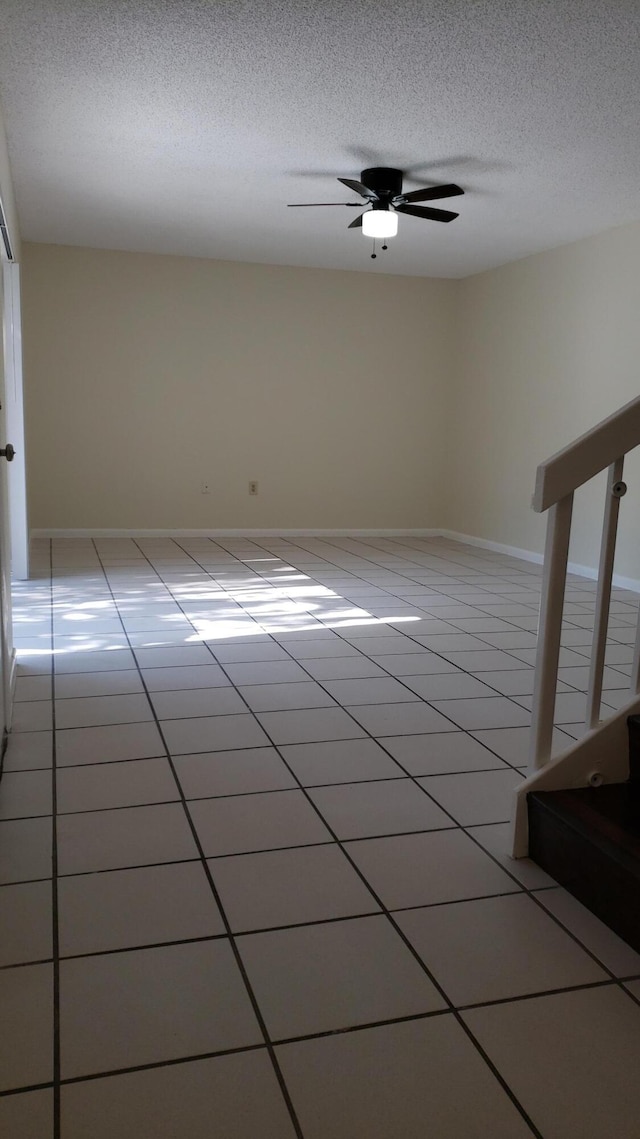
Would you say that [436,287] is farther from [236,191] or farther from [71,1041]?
[71,1041]

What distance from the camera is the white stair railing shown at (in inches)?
69.7

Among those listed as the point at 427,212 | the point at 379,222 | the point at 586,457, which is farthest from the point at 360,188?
the point at 586,457

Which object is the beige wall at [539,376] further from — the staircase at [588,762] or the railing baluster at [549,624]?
the railing baluster at [549,624]

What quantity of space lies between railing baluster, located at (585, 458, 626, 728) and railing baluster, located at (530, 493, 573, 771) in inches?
3.2

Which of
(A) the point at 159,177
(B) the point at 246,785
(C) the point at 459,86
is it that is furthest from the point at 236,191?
(B) the point at 246,785

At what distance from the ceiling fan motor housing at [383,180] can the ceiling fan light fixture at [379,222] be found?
107 mm

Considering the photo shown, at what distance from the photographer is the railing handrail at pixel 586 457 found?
1.76m

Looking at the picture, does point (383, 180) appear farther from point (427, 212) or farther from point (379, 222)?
point (427, 212)

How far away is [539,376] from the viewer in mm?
6332

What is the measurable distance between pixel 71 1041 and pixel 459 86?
3459mm

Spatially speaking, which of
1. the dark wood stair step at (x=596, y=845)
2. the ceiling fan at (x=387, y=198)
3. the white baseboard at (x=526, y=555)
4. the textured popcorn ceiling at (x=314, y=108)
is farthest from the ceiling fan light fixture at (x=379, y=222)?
the dark wood stair step at (x=596, y=845)

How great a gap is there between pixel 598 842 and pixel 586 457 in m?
0.80

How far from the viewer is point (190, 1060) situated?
1.30 meters

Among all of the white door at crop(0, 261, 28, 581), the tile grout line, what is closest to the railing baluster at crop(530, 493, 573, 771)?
the tile grout line
